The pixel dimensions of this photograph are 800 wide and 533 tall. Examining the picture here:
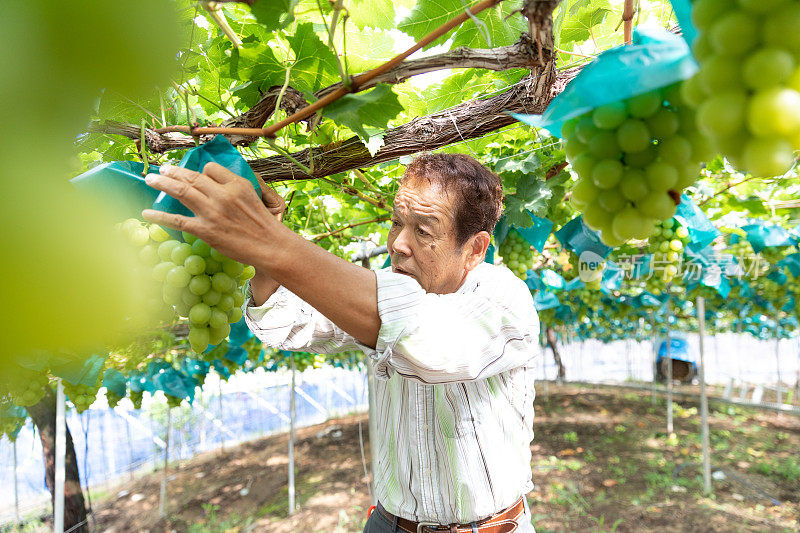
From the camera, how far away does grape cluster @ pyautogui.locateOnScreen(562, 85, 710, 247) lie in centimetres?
54

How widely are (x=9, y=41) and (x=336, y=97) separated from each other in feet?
1.86

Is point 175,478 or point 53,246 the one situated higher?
point 53,246

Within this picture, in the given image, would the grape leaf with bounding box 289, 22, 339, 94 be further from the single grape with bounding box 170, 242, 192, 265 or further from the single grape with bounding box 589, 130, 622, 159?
the single grape with bounding box 589, 130, 622, 159

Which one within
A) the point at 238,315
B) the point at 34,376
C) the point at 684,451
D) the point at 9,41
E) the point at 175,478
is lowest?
the point at 175,478

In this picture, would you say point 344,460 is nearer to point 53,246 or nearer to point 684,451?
point 684,451

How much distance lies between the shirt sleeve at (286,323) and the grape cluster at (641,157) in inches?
30.6

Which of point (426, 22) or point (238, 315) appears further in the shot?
point (426, 22)

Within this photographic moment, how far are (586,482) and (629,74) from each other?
315 inches

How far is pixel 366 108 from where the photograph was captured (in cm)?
91

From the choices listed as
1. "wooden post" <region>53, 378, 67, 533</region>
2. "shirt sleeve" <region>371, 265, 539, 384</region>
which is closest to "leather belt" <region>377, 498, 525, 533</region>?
"shirt sleeve" <region>371, 265, 539, 384</region>

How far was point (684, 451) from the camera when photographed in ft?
27.3

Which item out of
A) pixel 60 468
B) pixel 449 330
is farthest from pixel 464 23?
pixel 60 468

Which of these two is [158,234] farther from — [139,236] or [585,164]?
[585,164]

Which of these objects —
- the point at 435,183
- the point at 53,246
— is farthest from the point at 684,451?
the point at 53,246
